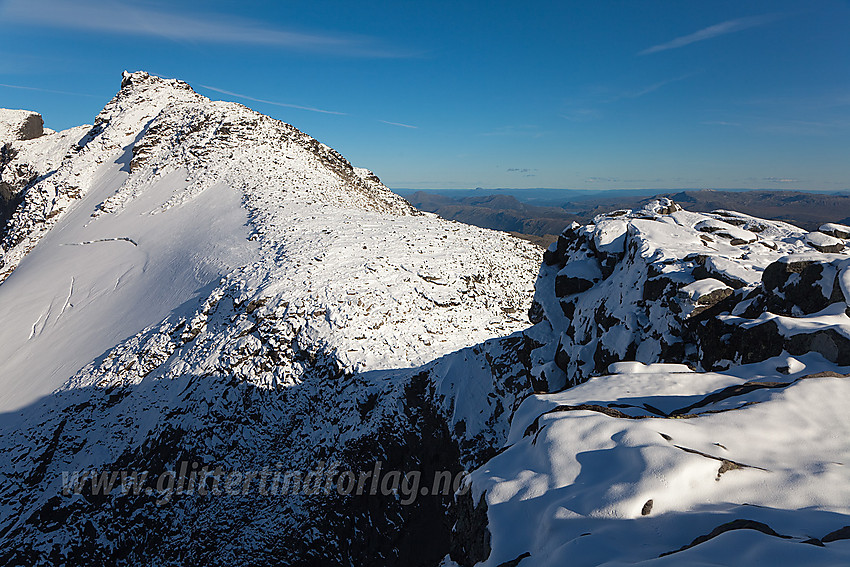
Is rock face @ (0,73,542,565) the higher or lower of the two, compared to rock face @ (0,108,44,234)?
lower

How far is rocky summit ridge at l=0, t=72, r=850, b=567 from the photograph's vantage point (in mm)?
5551

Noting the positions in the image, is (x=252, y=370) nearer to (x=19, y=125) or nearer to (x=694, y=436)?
(x=694, y=436)

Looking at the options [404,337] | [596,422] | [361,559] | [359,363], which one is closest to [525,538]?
[596,422]

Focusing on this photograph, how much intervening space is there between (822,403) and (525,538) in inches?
234

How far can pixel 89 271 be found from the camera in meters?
31.6

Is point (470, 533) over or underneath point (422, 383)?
over

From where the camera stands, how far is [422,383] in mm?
18609

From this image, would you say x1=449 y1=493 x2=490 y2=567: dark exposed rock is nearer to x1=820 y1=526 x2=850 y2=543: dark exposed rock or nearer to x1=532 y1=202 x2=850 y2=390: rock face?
x1=820 y1=526 x2=850 y2=543: dark exposed rock

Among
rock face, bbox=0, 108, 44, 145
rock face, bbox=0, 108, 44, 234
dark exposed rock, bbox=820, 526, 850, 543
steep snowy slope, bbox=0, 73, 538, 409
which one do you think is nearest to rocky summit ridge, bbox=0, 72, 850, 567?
dark exposed rock, bbox=820, 526, 850, 543

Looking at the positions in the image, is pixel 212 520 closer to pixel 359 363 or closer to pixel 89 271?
pixel 359 363

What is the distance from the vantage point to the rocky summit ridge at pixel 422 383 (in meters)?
5.55

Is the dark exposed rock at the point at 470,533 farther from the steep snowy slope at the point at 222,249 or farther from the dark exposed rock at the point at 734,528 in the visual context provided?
the steep snowy slope at the point at 222,249

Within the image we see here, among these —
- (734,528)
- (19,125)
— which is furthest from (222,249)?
(19,125)

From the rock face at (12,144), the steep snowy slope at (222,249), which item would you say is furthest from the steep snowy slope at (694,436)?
the rock face at (12,144)
